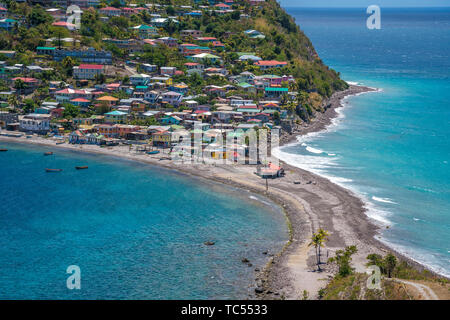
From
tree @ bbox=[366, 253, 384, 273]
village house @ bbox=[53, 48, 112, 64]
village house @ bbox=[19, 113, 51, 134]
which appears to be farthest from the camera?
village house @ bbox=[53, 48, 112, 64]

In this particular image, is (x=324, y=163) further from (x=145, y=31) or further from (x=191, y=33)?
(x=145, y=31)

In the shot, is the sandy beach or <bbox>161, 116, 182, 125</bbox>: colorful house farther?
<bbox>161, 116, 182, 125</bbox>: colorful house

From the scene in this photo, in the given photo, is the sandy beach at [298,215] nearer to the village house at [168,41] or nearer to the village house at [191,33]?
the village house at [168,41]

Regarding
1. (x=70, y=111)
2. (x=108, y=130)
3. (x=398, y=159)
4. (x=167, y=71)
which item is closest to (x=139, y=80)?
(x=167, y=71)
